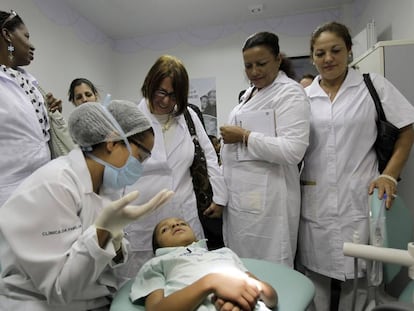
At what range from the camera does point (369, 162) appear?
4.88 ft

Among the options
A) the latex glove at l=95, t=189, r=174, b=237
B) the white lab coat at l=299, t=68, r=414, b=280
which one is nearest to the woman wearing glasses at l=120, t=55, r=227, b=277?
the white lab coat at l=299, t=68, r=414, b=280

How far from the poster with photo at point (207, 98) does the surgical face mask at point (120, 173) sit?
3.40 metres

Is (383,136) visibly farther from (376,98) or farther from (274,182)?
(274,182)

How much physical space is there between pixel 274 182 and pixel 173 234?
542 millimetres

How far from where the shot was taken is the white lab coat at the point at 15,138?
1.45m

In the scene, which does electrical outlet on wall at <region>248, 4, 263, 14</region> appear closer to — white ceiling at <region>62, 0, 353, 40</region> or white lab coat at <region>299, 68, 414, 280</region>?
white ceiling at <region>62, 0, 353, 40</region>

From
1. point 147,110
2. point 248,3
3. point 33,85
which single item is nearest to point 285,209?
point 147,110

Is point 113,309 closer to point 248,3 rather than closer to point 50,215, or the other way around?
point 50,215

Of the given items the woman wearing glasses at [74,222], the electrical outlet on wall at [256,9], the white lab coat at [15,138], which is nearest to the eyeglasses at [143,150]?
the woman wearing glasses at [74,222]

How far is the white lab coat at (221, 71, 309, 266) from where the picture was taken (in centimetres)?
145

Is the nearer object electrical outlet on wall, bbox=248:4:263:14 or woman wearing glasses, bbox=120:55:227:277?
woman wearing glasses, bbox=120:55:227:277

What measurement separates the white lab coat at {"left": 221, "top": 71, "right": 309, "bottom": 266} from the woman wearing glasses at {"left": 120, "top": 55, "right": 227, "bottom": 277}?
0.15 metres

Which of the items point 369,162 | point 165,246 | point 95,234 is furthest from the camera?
point 369,162

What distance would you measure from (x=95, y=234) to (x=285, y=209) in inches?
37.1
